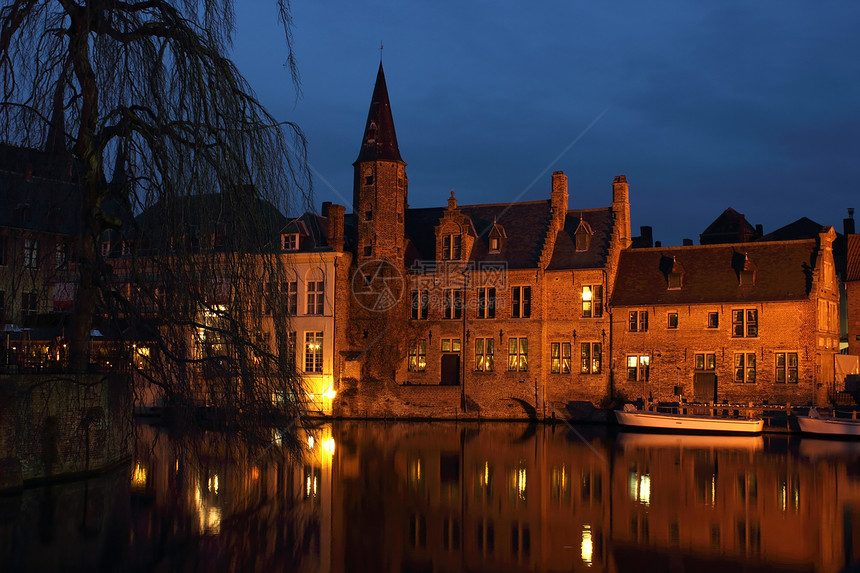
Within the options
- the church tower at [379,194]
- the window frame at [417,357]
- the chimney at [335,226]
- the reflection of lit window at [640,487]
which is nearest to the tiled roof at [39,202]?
the reflection of lit window at [640,487]

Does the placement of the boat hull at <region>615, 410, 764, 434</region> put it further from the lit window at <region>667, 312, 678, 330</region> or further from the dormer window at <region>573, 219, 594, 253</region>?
the dormer window at <region>573, 219, 594, 253</region>

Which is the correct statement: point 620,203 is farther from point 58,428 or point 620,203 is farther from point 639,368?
point 58,428

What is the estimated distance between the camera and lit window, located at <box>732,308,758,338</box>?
3803 centimetres

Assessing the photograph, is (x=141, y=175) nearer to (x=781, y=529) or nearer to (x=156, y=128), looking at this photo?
(x=156, y=128)

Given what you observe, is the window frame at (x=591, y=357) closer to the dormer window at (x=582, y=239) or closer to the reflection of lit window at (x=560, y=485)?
the dormer window at (x=582, y=239)

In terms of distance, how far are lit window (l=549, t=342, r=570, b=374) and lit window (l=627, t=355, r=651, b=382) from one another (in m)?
2.82

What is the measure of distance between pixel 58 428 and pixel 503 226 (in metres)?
28.6

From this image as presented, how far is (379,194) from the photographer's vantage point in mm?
41219

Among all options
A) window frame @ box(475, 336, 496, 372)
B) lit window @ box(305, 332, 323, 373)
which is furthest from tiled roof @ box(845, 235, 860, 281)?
lit window @ box(305, 332, 323, 373)

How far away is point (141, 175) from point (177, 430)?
13.3ft

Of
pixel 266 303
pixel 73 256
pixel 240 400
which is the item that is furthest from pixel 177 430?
pixel 73 256

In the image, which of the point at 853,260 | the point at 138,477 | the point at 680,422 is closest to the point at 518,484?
the point at 138,477

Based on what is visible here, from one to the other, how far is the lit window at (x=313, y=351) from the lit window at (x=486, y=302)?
7.72 m

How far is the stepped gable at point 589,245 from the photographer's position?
4122 cm
